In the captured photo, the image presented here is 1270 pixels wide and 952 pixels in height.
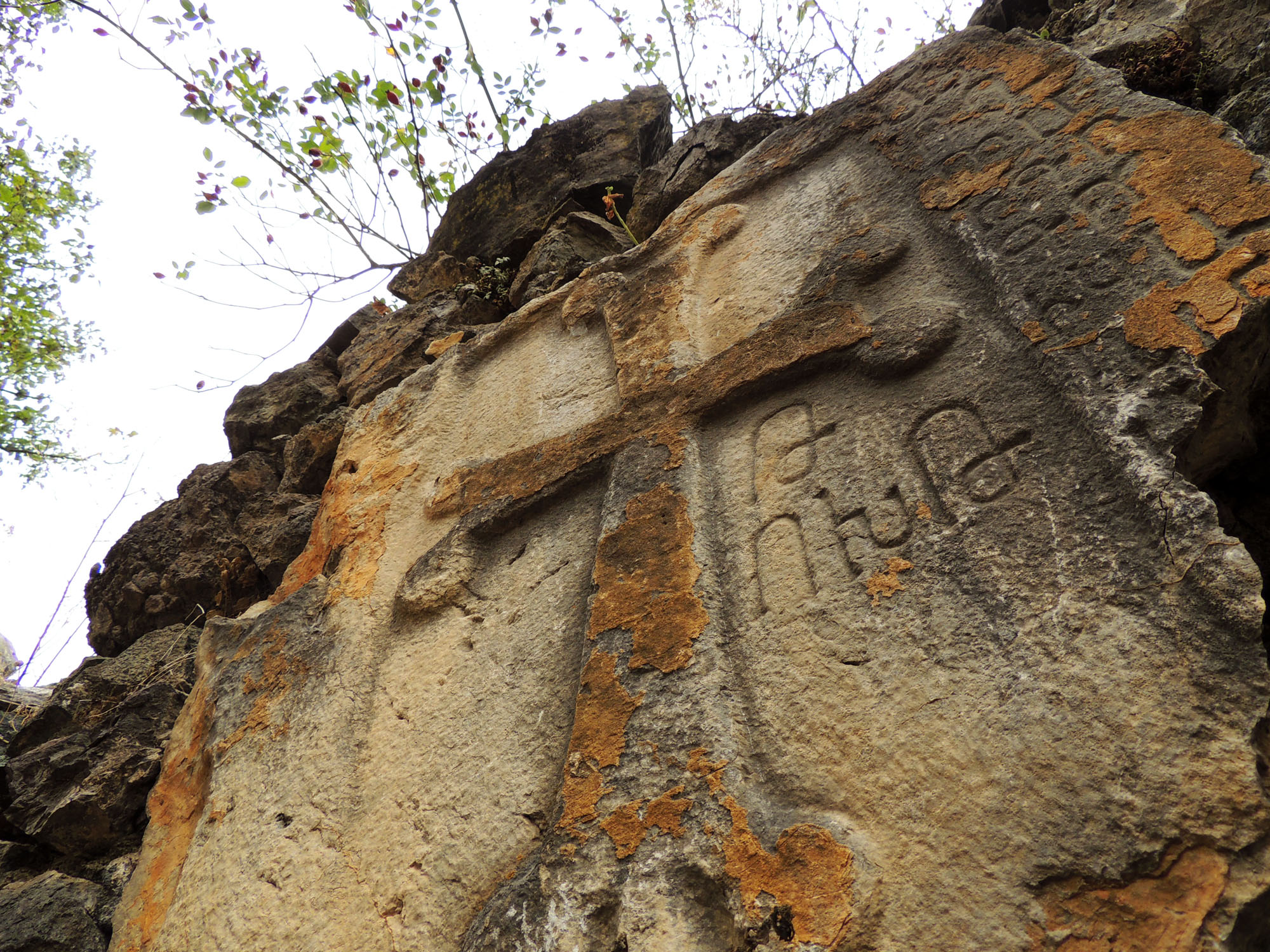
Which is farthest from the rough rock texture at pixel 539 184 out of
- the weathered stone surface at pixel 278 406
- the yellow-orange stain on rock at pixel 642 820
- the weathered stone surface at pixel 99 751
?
the yellow-orange stain on rock at pixel 642 820

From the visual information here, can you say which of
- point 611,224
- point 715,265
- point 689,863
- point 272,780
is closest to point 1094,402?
point 689,863

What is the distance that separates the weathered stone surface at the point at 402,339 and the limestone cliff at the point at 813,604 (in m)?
0.66

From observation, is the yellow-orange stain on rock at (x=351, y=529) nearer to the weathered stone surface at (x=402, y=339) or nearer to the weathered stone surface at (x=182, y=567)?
the weathered stone surface at (x=402, y=339)

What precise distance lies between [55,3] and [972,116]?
576 centimetres

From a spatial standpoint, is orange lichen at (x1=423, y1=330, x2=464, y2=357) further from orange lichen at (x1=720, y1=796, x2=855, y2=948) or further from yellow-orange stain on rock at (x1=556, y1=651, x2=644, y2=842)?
orange lichen at (x1=720, y1=796, x2=855, y2=948)

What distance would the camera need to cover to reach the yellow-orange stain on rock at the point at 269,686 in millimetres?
2264

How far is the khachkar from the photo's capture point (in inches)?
48.9

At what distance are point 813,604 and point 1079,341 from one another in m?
0.69

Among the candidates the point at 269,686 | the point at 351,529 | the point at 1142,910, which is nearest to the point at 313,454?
the point at 351,529

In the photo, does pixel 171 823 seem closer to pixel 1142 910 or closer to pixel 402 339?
pixel 402 339

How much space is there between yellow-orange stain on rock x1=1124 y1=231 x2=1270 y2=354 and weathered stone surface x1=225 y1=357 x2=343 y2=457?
349 centimetres

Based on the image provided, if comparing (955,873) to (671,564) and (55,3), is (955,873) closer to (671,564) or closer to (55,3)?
(671,564)

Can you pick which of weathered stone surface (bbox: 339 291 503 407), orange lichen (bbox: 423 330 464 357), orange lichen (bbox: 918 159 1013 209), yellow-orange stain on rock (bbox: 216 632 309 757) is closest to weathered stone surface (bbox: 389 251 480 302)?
weathered stone surface (bbox: 339 291 503 407)

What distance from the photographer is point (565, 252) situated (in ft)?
11.9
